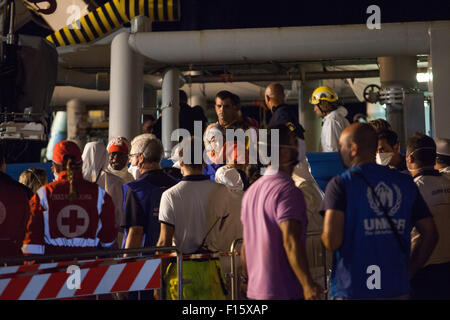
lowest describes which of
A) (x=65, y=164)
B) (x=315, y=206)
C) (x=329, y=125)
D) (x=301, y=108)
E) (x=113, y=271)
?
(x=113, y=271)

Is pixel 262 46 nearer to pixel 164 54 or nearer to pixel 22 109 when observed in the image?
pixel 164 54

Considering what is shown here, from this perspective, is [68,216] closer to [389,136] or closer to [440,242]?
[440,242]

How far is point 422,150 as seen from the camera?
4426 mm

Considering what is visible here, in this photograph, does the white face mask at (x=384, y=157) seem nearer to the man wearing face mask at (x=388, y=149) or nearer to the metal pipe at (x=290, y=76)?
the man wearing face mask at (x=388, y=149)

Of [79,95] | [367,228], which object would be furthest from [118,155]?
[79,95]

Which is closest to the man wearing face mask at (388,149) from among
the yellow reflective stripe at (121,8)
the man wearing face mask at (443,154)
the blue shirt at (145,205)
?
the man wearing face mask at (443,154)

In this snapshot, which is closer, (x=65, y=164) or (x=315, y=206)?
(x=65, y=164)

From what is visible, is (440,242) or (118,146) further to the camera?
(118,146)

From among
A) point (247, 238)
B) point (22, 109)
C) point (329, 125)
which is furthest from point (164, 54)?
point (247, 238)

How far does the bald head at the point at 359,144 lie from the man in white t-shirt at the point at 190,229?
1.16 m

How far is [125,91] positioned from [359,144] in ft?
23.2

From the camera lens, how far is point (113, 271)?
12.9 ft

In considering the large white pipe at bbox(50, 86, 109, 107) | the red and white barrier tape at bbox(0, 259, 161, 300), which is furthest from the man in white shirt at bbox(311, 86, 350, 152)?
the large white pipe at bbox(50, 86, 109, 107)

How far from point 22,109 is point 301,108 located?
8.48 m
